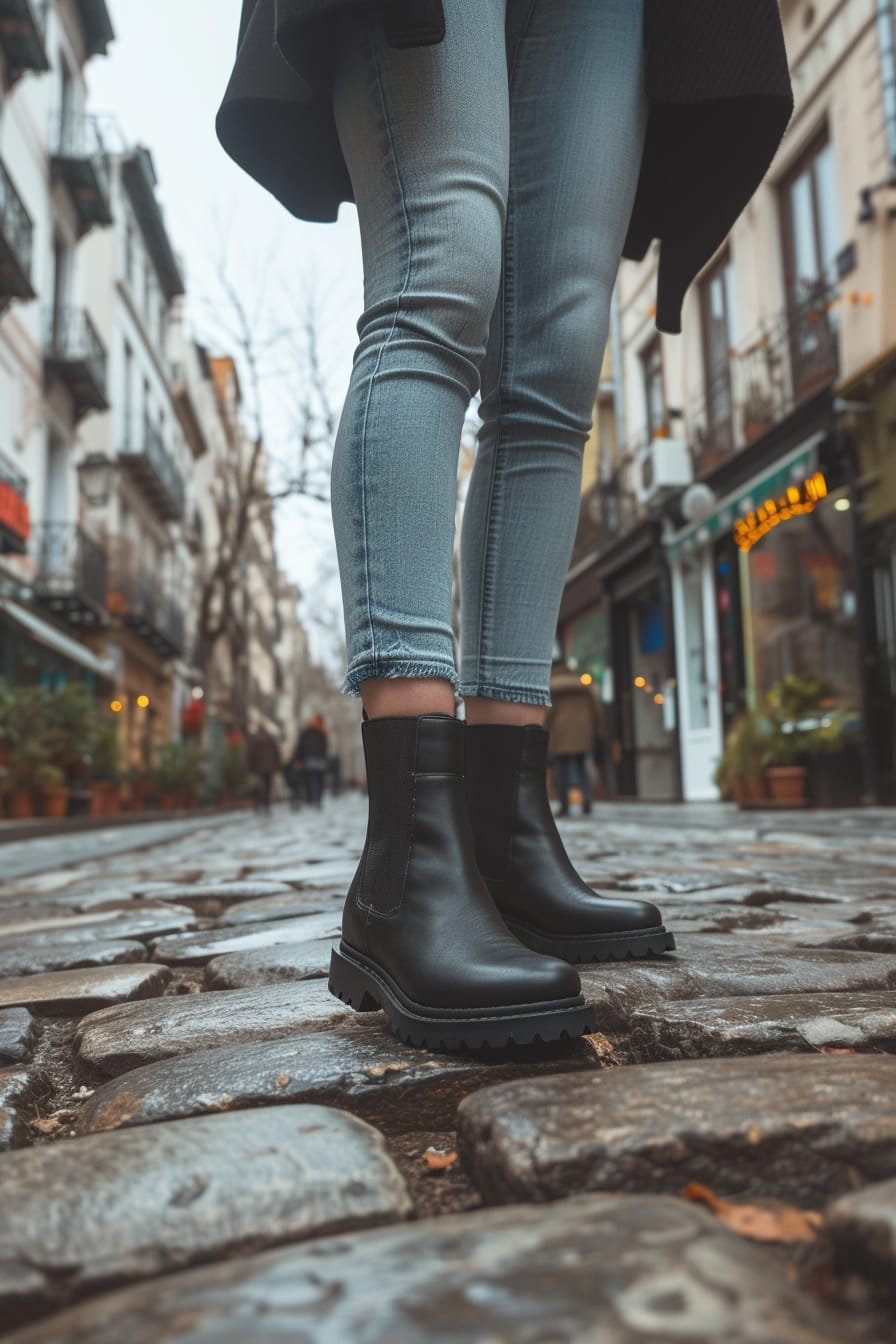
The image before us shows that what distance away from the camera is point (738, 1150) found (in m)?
0.77

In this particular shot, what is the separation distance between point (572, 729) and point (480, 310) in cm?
887

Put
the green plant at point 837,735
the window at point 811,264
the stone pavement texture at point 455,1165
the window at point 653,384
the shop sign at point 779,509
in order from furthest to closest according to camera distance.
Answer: the window at point 653,384
the window at point 811,264
the shop sign at point 779,509
the green plant at point 837,735
the stone pavement texture at point 455,1165

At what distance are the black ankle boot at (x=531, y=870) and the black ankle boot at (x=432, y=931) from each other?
0.23m

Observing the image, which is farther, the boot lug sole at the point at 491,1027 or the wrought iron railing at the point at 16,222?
the wrought iron railing at the point at 16,222

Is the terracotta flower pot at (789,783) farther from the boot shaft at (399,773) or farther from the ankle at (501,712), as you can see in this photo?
the boot shaft at (399,773)

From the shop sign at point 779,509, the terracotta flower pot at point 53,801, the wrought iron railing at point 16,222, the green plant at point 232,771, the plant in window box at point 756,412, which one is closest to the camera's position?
the shop sign at point 779,509

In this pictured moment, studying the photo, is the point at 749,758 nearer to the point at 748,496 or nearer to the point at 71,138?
the point at 748,496

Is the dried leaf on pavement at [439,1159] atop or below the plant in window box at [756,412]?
below

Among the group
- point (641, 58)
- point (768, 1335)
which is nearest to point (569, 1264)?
point (768, 1335)

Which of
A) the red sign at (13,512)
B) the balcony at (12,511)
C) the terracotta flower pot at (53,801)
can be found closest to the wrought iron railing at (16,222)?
the balcony at (12,511)

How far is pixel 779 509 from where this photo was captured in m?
10.9

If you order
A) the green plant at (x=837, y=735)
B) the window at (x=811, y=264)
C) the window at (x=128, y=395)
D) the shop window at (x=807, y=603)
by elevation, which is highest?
the window at (x=128, y=395)

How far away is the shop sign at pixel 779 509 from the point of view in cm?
1016

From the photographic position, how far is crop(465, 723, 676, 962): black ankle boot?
1.46m
